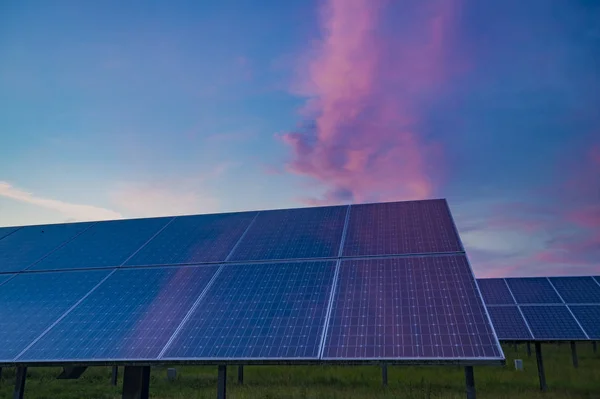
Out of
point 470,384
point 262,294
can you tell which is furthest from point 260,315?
point 470,384

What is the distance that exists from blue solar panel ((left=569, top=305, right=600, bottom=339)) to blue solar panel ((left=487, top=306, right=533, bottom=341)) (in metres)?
2.82

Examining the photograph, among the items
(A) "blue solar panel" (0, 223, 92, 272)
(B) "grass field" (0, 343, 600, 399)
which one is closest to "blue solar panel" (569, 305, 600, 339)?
(B) "grass field" (0, 343, 600, 399)

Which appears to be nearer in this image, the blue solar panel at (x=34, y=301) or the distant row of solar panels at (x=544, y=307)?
the blue solar panel at (x=34, y=301)

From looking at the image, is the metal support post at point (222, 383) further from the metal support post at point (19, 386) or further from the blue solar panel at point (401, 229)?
the metal support post at point (19, 386)

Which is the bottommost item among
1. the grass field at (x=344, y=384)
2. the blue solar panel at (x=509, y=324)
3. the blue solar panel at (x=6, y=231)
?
the grass field at (x=344, y=384)

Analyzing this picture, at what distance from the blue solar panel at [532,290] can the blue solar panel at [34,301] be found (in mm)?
24445

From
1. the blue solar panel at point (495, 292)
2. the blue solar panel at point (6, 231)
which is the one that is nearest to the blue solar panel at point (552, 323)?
the blue solar panel at point (495, 292)

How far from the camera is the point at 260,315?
10.1 metres

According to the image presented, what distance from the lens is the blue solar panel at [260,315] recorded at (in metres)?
8.82

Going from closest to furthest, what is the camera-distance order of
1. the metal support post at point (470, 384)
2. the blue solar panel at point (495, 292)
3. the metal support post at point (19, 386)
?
the metal support post at point (470, 384)
the metal support post at point (19, 386)
the blue solar panel at point (495, 292)

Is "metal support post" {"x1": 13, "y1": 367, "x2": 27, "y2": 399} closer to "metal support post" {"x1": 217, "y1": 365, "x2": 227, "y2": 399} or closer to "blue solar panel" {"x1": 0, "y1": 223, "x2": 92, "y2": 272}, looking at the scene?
"blue solar panel" {"x1": 0, "y1": 223, "x2": 92, "y2": 272}

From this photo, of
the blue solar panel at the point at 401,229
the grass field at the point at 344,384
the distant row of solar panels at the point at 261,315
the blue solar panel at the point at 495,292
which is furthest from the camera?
the blue solar panel at the point at 495,292

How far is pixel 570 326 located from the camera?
20594 millimetres

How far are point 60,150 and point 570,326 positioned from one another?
28907 millimetres
